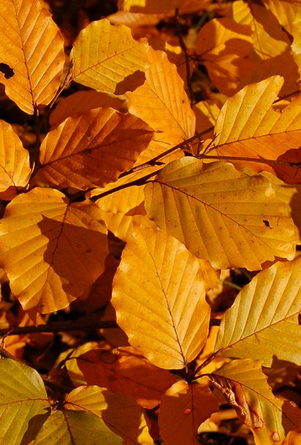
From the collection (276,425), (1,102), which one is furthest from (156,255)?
(1,102)

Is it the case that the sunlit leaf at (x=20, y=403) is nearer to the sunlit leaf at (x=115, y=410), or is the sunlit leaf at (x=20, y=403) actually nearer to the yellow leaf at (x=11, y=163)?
the sunlit leaf at (x=115, y=410)

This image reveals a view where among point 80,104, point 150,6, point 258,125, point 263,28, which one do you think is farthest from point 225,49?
point 258,125

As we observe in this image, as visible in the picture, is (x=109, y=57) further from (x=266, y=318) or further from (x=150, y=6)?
(x=266, y=318)

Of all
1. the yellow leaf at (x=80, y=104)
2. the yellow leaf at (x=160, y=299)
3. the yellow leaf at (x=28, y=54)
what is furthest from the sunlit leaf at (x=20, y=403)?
the yellow leaf at (x=80, y=104)

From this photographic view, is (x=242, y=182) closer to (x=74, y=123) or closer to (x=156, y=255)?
(x=156, y=255)

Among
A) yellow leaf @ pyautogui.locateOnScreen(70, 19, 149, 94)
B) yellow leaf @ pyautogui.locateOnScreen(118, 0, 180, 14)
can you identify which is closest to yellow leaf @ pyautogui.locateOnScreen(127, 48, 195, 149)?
yellow leaf @ pyautogui.locateOnScreen(70, 19, 149, 94)

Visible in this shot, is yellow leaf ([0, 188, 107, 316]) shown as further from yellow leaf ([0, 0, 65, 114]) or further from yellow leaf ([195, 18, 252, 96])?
yellow leaf ([195, 18, 252, 96])
